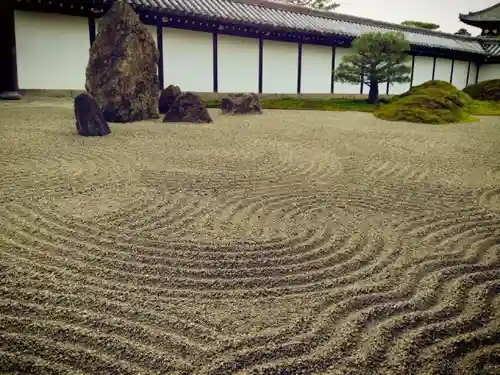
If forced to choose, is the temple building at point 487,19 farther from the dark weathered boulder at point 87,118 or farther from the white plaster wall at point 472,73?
the dark weathered boulder at point 87,118

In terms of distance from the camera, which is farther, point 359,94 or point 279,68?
point 359,94

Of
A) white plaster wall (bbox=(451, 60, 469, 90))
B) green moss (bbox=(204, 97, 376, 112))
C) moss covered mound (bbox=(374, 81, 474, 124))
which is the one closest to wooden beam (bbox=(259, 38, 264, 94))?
green moss (bbox=(204, 97, 376, 112))

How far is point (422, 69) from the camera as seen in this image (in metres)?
25.2

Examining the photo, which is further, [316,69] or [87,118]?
[316,69]

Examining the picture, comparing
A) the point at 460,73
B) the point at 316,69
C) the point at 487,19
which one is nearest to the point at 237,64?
the point at 316,69

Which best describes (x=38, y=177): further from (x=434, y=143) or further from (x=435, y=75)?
(x=435, y=75)

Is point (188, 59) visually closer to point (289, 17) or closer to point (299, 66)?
point (299, 66)

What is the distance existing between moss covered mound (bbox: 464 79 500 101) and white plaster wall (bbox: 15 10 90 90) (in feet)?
64.2

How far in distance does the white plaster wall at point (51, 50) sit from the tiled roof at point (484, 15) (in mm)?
30006

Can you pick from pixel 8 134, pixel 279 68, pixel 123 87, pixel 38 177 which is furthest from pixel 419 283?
pixel 279 68

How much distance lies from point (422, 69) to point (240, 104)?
1643 cm

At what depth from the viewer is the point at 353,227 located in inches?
142

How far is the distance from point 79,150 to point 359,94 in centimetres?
1848

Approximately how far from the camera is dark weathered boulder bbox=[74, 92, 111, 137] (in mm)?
7930
